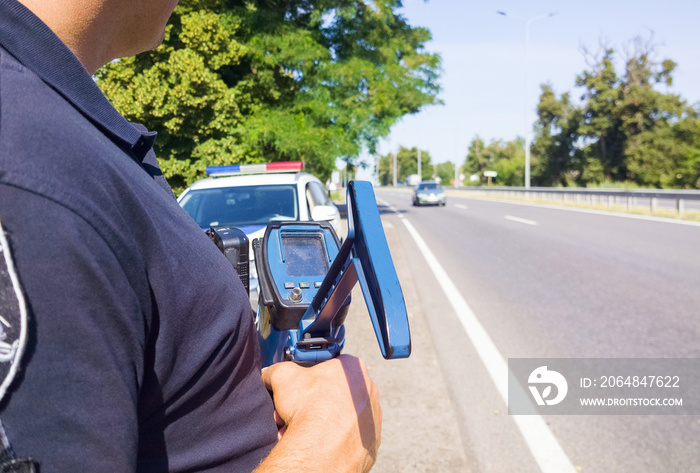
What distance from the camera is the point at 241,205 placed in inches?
254

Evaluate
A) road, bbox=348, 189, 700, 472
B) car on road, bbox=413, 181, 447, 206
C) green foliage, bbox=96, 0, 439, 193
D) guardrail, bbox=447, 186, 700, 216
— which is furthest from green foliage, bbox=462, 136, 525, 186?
road, bbox=348, 189, 700, 472

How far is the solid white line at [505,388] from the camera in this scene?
10.2 ft

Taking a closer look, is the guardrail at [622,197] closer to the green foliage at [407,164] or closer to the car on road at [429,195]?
the car on road at [429,195]

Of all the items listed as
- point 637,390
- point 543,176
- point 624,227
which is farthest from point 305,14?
point 543,176

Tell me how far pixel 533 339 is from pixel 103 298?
517cm

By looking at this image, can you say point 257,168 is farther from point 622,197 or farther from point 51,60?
point 622,197

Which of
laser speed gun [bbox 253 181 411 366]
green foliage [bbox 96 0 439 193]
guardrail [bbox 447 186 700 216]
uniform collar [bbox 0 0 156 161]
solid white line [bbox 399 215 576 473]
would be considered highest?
green foliage [bbox 96 0 439 193]

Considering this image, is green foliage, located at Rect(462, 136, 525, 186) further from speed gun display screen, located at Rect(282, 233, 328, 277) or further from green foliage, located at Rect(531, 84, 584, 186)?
speed gun display screen, located at Rect(282, 233, 328, 277)

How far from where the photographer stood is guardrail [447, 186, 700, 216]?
60.9ft

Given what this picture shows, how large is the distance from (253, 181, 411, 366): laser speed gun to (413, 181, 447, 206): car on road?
1193 inches

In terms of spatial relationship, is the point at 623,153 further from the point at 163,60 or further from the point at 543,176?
the point at 163,60

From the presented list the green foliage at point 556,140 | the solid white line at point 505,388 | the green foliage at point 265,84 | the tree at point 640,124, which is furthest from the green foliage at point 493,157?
the solid white line at point 505,388

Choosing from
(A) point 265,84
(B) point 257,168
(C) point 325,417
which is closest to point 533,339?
(B) point 257,168

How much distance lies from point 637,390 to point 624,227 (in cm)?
1214
